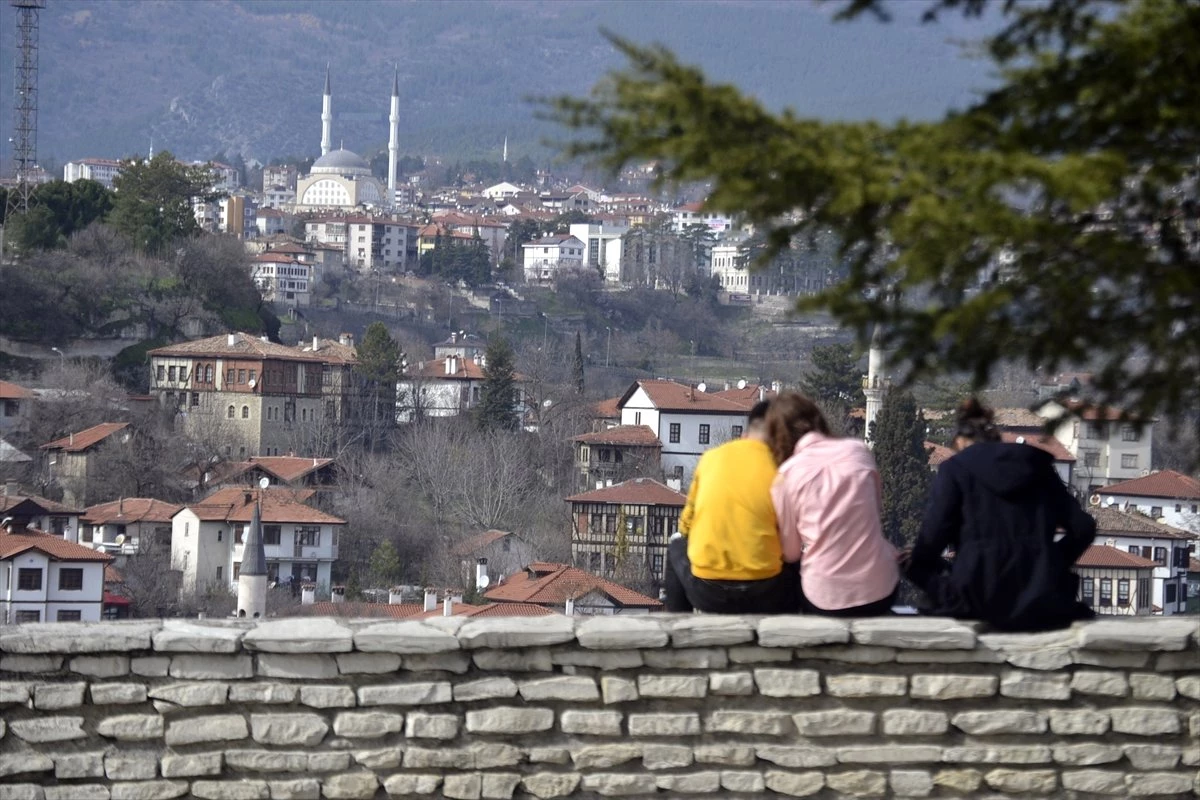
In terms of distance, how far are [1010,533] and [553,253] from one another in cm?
12345

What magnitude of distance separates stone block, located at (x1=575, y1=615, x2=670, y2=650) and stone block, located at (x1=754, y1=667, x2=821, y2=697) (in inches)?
12.4

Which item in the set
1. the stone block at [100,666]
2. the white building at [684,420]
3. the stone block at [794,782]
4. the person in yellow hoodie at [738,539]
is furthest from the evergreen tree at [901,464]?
the stone block at [100,666]

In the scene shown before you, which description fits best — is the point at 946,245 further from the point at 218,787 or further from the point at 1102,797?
the point at 218,787

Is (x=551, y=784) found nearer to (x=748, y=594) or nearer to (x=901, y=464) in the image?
(x=748, y=594)

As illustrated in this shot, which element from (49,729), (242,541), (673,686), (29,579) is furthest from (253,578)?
(673,686)

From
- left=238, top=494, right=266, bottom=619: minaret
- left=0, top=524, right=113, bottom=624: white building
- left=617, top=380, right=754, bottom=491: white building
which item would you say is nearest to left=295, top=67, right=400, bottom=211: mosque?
left=617, top=380, right=754, bottom=491: white building

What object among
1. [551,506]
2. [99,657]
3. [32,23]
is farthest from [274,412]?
[99,657]

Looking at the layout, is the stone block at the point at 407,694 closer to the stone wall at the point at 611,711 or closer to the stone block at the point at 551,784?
the stone wall at the point at 611,711

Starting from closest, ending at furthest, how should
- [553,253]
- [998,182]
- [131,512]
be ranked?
1. [998,182]
2. [131,512]
3. [553,253]

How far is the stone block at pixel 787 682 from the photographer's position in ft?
18.1

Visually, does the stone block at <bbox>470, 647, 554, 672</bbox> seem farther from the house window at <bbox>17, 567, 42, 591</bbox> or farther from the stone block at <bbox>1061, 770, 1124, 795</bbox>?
the house window at <bbox>17, 567, 42, 591</bbox>

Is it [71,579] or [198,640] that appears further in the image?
[71,579]

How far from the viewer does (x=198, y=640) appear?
5.50 m

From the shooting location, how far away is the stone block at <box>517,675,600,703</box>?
5535 millimetres
